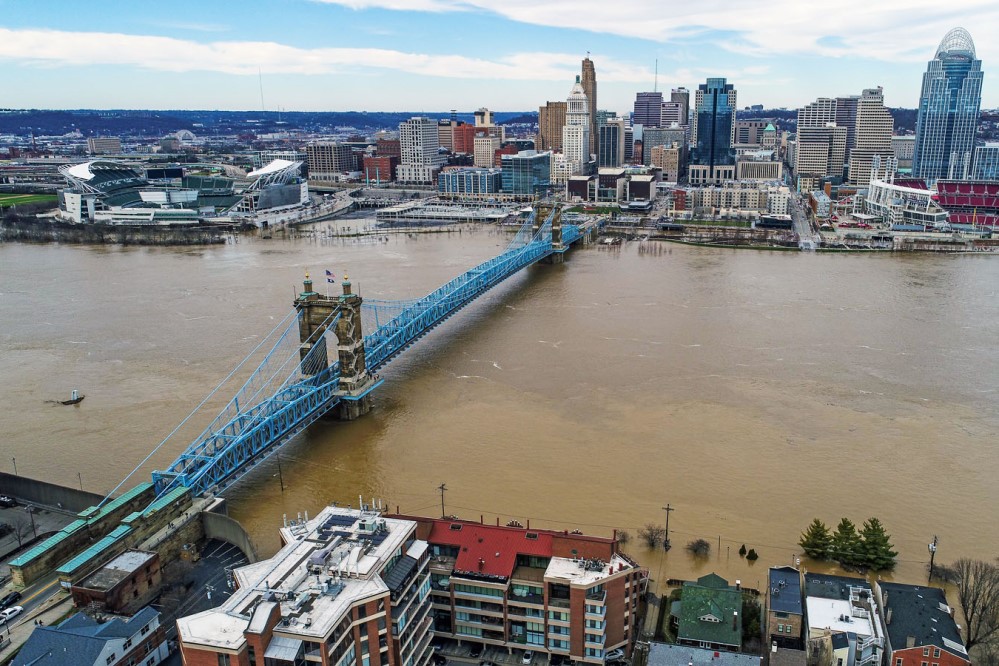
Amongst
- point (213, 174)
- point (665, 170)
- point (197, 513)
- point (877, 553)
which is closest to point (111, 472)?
point (197, 513)

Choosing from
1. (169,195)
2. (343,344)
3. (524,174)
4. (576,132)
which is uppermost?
(576,132)

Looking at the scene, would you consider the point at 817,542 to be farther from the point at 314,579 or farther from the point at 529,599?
the point at 314,579

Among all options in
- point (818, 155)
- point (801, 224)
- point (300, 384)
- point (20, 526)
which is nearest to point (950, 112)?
point (818, 155)

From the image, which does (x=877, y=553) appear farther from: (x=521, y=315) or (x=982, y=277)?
(x=982, y=277)

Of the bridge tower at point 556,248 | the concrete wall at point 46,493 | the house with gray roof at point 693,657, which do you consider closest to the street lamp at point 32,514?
the concrete wall at point 46,493

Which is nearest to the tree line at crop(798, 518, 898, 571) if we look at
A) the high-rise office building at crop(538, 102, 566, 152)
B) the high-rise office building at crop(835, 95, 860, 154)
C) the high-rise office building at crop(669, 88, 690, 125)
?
the high-rise office building at crop(538, 102, 566, 152)
